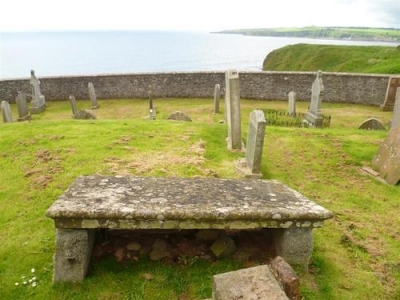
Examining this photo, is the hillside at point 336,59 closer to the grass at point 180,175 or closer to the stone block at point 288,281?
the grass at point 180,175

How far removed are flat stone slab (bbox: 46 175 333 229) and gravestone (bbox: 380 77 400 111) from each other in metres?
18.5

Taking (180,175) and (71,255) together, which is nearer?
(71,255)

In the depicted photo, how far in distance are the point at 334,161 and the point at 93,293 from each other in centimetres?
777

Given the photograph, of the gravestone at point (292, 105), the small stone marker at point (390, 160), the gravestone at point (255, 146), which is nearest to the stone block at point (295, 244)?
the gravestone at point (255, 146)

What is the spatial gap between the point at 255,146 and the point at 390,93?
1626cm

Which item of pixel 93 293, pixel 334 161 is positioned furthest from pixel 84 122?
pixel 93 293

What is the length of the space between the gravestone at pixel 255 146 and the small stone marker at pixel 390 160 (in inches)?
129

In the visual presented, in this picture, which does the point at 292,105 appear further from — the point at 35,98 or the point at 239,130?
the point at 35,98

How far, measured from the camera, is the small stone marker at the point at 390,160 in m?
8.48

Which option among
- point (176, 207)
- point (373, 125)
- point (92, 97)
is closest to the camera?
point (176, 207)

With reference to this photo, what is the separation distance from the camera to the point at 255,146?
814cm

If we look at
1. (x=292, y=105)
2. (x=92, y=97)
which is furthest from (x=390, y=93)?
(x=92, y=97)

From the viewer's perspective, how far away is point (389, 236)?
20.3 ft

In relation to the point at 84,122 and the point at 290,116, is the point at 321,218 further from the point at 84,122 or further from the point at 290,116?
the point at 290,116
